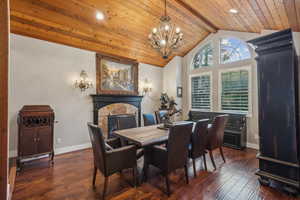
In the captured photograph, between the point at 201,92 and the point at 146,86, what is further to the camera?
the point at 146,86

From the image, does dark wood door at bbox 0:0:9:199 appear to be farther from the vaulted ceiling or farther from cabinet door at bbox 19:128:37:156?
the vaulted ceiling

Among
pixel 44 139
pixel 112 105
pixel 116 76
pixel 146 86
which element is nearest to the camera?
pixel 44 139

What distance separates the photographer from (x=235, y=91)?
183 inches

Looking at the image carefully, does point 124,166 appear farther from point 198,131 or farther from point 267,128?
point 267,128

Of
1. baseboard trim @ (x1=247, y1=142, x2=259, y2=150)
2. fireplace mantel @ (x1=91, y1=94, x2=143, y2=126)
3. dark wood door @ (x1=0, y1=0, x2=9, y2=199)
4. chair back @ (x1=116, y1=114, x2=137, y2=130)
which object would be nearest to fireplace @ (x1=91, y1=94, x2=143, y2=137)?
fireplace mantel @ (x1=91, y1=94, x2=143, y2=126)

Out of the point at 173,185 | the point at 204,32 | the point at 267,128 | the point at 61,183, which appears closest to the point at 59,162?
the point at 61,183

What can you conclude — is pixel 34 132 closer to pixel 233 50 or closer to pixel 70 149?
pixel 70 149

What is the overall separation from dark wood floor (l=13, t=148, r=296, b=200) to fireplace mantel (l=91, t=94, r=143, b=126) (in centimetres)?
165

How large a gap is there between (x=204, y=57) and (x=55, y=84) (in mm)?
4895

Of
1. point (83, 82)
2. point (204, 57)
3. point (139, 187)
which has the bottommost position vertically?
point (139, 187)

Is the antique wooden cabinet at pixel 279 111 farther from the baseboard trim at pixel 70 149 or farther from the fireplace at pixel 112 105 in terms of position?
the baseboard trim at pixel 70 149

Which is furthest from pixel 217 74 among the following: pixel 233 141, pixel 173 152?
pixel 173 152

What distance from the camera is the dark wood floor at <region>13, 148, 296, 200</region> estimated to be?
6.94 feet

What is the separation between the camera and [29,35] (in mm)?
3363
